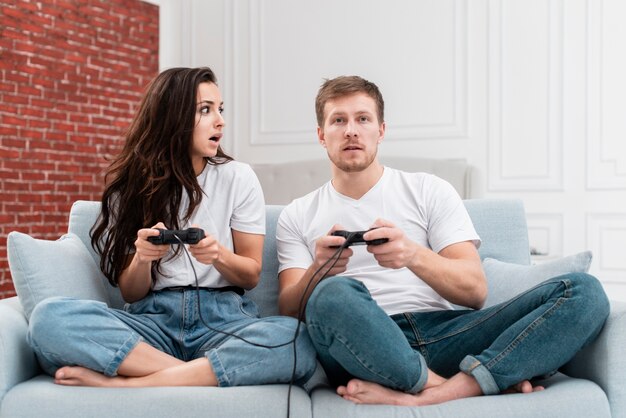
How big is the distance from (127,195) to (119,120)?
10.9 ft

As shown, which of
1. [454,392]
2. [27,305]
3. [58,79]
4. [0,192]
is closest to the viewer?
[454,392]

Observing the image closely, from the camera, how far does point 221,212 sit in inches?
81.4

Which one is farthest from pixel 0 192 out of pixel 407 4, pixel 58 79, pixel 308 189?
pixel 407 4

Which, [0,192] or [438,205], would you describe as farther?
[0,192]

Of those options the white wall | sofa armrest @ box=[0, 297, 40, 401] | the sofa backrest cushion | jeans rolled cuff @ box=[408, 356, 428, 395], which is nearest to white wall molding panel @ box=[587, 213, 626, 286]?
the white wall

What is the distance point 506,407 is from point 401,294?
1.60 ft

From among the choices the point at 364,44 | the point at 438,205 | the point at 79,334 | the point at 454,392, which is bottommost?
the point at 454,392

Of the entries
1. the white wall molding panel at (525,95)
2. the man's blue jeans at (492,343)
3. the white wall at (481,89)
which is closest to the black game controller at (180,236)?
the man's blue jeans at (492,343)

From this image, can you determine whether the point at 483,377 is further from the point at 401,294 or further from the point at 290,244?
the point at 290,244

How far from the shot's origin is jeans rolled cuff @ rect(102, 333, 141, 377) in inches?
65.1

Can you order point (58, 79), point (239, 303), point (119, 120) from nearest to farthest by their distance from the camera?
point (239, 303), point (58, 79), point (119, 120)

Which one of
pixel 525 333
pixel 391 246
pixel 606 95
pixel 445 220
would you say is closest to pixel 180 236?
pixel 391 246

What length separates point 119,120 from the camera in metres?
5.19

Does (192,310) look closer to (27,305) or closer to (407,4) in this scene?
(27,305)
